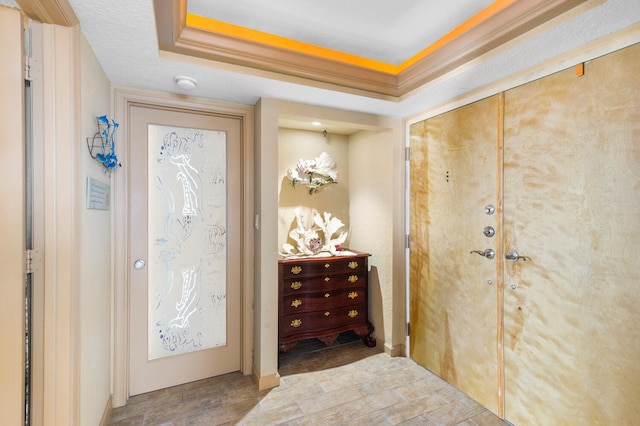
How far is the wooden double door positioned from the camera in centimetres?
140

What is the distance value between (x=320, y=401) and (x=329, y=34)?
96.4 inches

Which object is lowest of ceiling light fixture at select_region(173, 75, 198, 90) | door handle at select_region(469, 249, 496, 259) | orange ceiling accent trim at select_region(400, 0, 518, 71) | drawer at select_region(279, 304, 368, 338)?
drawer at select_region(279, 304, 368, 338)

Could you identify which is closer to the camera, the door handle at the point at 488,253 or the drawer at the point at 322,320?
the door handle at the point at 488,253

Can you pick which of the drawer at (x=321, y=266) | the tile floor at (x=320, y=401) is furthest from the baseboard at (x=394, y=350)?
the drawer at (x=321, y=266)

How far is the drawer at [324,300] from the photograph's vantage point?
8.50ft

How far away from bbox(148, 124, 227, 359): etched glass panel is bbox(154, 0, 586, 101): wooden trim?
0.78 metres

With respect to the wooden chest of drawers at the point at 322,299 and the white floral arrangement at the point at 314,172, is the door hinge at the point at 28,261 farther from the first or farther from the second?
the white floral arrangement at the point at 314,172

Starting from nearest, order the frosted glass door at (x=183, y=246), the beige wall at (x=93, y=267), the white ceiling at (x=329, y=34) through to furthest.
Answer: the white ceiling at (x=329, y=34) < the beige wall at (x=93, y=267) < the frosted glass door at (x=183, y=246)

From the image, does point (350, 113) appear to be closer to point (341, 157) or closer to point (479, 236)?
point (341, 157)

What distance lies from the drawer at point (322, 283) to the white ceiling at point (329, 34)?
151cm

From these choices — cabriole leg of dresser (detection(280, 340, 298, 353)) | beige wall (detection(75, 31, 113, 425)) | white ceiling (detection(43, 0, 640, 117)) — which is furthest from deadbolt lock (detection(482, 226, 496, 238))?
beige wall (detection(75, 31, 113, 425))

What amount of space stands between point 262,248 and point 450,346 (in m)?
1.61

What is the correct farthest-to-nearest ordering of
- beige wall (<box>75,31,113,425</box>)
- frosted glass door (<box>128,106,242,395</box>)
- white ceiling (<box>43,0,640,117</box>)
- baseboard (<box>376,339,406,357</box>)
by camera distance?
baseboard (<box>376,339,406,357</box>) < frosted glass door (<box>128,106,242,395</box>) < beige wall (<box>75,31,113,425</box>) < white ceiling (<box>43,0,640,117</box>)

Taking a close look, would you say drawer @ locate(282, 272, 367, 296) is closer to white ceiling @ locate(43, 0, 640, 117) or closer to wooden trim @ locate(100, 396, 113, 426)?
wooden trim @ locate(100, 396, 113, 426)
